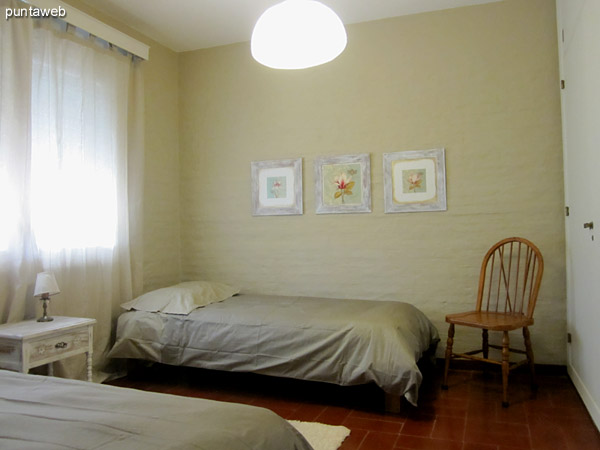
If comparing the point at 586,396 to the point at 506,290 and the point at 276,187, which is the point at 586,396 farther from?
the point at 276,187

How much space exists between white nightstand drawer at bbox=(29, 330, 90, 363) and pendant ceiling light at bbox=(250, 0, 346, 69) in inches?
74.8

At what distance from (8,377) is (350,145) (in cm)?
291

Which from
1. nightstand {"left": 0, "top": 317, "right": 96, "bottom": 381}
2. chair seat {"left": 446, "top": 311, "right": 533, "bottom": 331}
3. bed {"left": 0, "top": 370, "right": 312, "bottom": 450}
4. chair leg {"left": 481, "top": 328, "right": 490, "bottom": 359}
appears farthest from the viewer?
chair leg {"left": 481, "top": 328, "right": 490, "bottom": 359}

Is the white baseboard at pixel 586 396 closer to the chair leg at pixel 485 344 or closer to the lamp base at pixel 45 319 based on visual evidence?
the chair leg at pixel 485 344

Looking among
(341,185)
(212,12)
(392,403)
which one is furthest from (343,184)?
(392,403)

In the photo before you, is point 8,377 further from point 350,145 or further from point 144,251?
point 350,145

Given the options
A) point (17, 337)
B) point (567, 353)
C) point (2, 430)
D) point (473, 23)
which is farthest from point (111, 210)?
point (567, 353)

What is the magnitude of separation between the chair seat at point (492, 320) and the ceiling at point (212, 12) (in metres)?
2.35

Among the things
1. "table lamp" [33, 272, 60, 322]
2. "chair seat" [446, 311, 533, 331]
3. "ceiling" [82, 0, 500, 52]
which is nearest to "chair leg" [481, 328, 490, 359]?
"chair seat" [446, 311, 533, 331]

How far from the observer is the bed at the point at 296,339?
2631 millimetres

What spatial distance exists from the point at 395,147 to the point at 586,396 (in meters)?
2.13

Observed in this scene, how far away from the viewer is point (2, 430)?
1.19m

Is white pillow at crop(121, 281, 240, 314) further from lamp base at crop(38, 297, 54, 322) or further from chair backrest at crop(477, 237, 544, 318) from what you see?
chair backrest at crop(477, 237, 544, 318)

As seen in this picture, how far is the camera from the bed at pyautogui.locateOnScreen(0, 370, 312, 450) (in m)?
1.13
